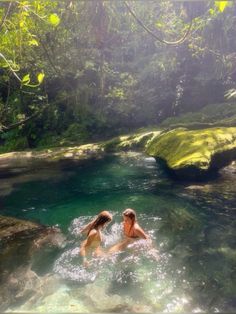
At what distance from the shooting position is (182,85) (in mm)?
22438

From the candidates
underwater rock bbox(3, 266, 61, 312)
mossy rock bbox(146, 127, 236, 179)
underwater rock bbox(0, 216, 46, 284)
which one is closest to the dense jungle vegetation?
mossy rock bbox(146, 127, 236, 179)

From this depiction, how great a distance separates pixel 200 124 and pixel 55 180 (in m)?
7.56

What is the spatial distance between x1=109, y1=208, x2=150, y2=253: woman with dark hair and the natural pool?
213 mm

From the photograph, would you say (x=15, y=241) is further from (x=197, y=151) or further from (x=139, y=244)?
(x=197, y=151)

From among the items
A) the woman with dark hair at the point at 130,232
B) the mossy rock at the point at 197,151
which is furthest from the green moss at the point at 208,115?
the woman with dark hair at the point at 130,232

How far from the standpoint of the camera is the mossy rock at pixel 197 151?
10469mm

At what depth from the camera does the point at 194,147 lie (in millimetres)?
11281

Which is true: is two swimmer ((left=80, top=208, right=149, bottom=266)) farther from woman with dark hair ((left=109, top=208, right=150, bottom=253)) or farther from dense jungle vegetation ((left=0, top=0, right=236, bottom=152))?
dense jungle vegetation ((left=0, top=0, right=236, bottom=152))

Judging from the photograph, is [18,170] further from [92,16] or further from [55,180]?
[92,16]

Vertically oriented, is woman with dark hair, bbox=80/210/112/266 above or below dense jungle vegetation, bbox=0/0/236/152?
below

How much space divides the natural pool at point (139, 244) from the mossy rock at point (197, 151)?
0.51 metres

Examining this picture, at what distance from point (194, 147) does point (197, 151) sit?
15.3 inches

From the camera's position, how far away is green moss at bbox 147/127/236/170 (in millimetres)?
10531

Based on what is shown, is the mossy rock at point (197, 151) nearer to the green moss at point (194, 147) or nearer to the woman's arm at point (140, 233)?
the green moss at point (194, 147)
